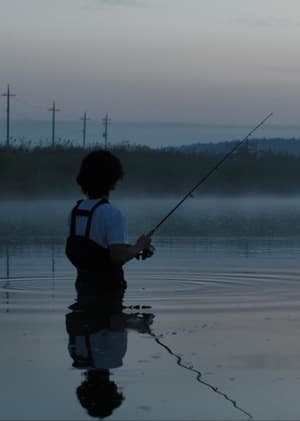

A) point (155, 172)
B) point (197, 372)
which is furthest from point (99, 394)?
point (155, 172)

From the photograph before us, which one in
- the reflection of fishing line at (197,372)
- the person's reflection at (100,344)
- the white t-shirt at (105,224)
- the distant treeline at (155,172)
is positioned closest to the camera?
the reflection of fishing line at (197,372)

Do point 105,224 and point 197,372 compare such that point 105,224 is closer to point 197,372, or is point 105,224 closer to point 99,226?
point 99,226

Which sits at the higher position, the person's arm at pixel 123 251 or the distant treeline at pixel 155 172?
the distant treeline at pixel 155 172

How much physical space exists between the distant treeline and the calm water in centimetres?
3749

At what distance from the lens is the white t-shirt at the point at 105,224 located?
814 centimetres

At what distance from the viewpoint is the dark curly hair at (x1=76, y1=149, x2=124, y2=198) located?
821cm

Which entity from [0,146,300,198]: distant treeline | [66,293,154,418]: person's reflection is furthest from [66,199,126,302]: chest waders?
[0,146,300,198]: distant treeline

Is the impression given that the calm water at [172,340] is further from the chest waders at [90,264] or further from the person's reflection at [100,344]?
the chest waders at [90,264]

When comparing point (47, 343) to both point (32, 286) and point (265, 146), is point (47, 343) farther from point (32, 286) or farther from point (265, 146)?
point (265, 146)

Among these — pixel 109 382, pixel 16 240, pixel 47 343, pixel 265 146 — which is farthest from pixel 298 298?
pixel 265 146

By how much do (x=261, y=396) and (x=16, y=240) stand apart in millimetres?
16079

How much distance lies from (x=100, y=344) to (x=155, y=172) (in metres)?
53.2

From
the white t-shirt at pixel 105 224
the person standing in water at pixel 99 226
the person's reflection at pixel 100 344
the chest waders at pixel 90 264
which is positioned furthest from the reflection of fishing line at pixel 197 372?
the white t-shirt at pixel 105 224

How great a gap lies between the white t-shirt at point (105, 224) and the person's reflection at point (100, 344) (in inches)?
25.3
